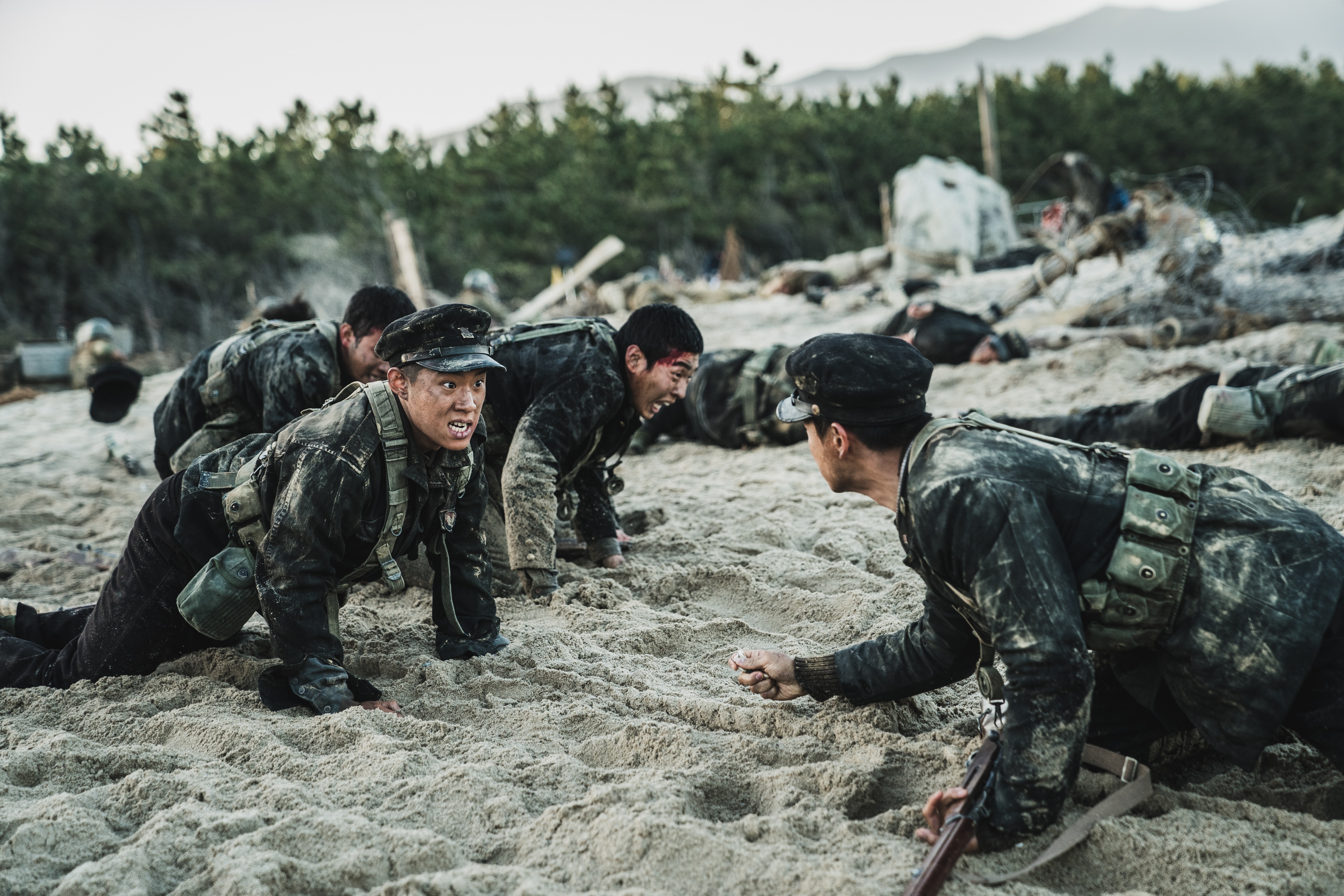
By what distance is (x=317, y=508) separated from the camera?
256cm

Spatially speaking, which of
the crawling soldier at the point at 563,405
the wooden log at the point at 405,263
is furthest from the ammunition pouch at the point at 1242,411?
the wooden log at the point at 405,263

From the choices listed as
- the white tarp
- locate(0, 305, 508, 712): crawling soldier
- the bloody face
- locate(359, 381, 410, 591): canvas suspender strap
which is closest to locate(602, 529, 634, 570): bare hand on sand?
the bloody face

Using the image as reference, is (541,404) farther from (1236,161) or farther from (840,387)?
(1236,161)

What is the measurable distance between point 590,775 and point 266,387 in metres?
2.64

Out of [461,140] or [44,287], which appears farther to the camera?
[461,140]

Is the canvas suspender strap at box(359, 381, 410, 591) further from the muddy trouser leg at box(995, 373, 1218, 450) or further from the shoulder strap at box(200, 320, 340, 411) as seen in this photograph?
the muddy trouser leg at box(995, 373, 1218, 450)

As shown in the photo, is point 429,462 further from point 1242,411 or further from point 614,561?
point 1242,411

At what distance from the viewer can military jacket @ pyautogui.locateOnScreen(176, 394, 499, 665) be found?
2.58 meters

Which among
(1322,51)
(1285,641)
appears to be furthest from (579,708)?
(1322,51)

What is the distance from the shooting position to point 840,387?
1.95 m

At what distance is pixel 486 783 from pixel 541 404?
1792mm

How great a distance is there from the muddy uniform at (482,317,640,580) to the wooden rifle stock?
2.00 meters

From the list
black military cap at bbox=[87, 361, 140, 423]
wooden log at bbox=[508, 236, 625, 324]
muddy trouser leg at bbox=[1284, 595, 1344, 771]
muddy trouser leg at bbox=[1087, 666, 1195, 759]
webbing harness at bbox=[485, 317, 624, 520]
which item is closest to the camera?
muddy trouser leg at bbox=[1284, 595, 1344, 771]

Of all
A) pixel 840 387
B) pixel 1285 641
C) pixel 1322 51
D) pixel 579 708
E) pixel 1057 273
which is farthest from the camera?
pixel 1322 51
